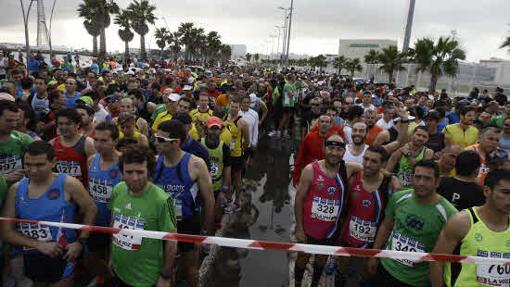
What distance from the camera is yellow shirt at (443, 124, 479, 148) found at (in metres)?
7.22

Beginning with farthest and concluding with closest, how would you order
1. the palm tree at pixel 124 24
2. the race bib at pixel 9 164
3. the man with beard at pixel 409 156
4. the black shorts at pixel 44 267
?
the palm tree at pixel 124 24 < the man with beard at pixel 409 156 < the race bib at pixel 9 164 < the black shorts at pixel 44 267

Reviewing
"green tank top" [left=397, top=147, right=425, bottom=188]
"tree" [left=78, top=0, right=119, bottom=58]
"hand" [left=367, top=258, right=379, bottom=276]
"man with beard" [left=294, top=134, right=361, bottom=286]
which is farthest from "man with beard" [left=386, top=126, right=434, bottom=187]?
"tree" [left=78, top=0, right=119, bottom=58]

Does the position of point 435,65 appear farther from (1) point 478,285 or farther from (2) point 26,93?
(1) point 478,285

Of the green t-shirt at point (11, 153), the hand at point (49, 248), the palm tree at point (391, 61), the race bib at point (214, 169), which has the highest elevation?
the palm tree at point (391, 61)

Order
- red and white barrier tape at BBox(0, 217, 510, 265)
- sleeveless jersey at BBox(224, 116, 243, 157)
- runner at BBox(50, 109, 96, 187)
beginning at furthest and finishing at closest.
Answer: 1. sleeveless jersey at BBox(224, 116, 243, 157)
2. runner at BBox(50, 109, 96, 187)
3. red and white barrier tape at BBox(0, 217, 510, 265)

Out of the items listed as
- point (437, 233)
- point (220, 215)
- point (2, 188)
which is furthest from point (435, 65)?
point (2, 188)

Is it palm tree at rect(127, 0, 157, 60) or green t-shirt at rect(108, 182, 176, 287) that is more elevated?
palm tree at rect(127, 0, 157, 60)

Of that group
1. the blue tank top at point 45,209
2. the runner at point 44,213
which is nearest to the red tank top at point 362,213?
the runner at point 44,213

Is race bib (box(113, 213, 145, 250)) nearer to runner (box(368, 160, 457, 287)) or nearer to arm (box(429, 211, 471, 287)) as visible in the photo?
runner (box(368, 160, 457, 287))

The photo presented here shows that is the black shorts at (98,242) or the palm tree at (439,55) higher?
the palm tree at (439,55)

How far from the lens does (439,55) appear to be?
940 inches

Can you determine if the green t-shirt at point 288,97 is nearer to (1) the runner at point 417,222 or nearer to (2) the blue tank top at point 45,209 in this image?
(1) the runner at point 417,222

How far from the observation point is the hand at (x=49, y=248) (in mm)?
3309

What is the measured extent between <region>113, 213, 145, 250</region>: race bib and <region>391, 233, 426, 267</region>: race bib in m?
2.23
